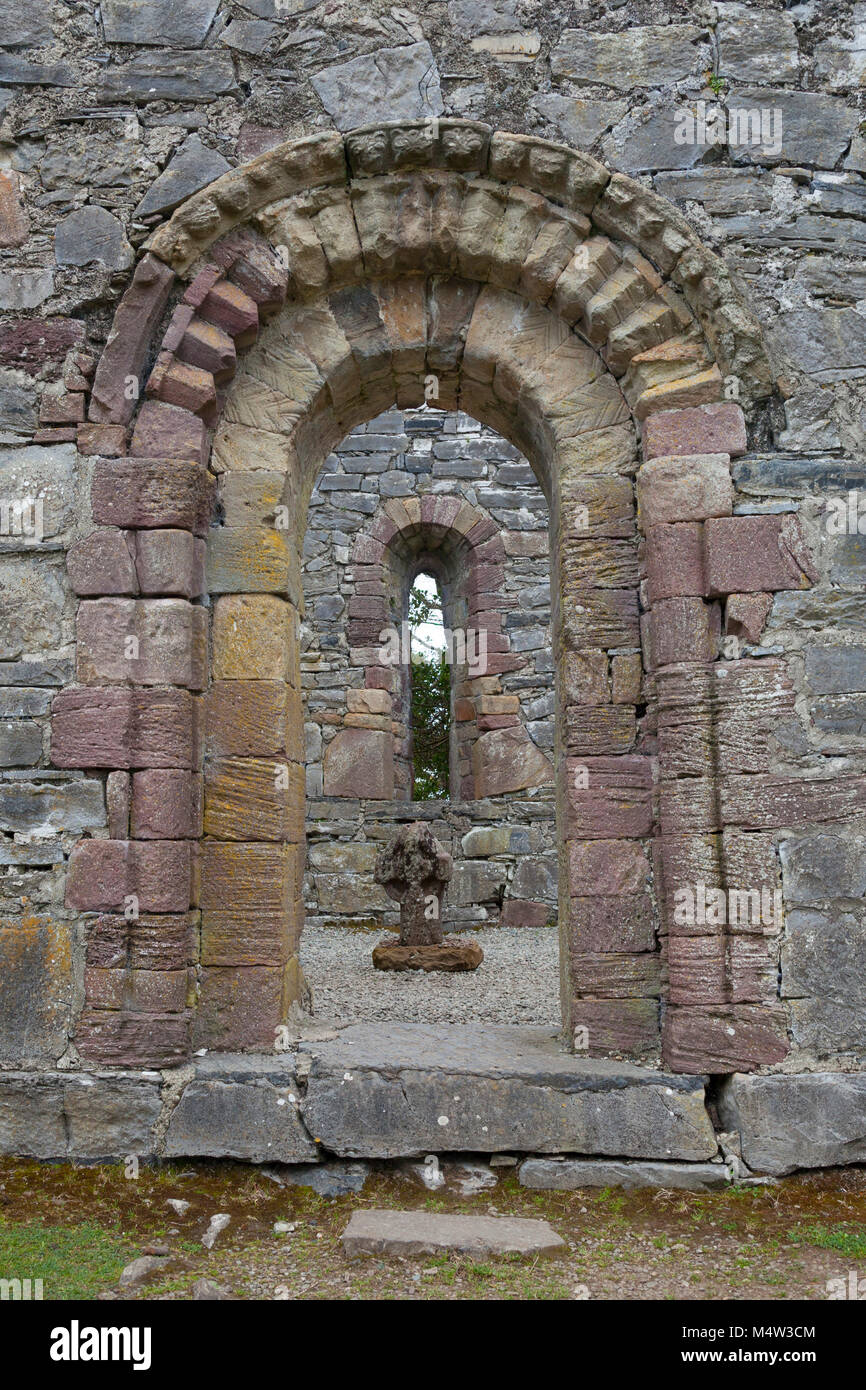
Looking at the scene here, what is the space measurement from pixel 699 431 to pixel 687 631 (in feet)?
2.73

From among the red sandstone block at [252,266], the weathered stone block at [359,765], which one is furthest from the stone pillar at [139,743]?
the weathered stone block at [359,765]

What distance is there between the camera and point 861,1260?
3234 millimetres

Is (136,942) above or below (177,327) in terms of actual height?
below

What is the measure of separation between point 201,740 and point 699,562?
2148 mm

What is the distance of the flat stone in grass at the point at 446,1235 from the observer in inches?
128

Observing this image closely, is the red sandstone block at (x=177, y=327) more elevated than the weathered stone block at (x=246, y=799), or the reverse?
the red sandstone block at (x=177, y=327)

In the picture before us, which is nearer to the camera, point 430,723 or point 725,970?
point 725,970

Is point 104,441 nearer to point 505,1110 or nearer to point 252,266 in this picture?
point 252,266

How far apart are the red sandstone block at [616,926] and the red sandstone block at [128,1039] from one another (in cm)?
165

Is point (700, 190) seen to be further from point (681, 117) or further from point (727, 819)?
point (727, 819)

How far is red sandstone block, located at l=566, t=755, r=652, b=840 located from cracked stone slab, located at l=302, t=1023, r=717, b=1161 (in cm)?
91

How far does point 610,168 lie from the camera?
4363mm

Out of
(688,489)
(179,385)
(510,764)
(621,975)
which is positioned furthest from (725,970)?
(510,764)

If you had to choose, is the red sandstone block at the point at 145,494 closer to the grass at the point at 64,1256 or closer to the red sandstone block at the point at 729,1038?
the grass at the point at 64,1256
